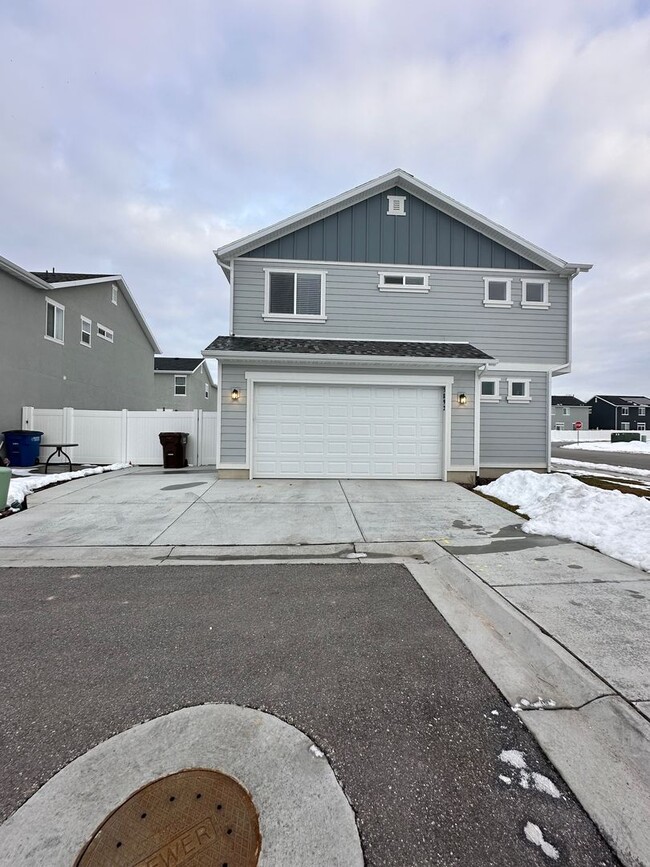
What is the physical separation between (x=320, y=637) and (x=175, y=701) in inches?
41.8

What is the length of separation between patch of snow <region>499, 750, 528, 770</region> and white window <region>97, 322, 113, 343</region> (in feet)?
62.4

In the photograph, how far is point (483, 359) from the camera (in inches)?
374

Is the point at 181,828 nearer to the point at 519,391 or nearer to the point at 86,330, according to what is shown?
the point at 519,391

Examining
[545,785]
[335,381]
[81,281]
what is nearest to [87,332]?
[81,281]

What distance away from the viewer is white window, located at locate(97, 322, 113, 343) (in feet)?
54.2

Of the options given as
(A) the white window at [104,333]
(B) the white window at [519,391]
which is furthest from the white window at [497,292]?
(A) the white window at [104,333]

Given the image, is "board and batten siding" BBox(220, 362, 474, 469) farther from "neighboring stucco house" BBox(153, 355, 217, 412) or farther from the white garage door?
"neighboring stucco house" BBox(153, 355, 217, 412)

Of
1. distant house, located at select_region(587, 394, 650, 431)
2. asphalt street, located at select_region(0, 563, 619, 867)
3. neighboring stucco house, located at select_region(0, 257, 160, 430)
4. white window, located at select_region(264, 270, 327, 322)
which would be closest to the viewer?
asphalt street, located at select_region(0, 563, 619, 867)

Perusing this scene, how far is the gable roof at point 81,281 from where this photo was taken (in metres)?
13.5

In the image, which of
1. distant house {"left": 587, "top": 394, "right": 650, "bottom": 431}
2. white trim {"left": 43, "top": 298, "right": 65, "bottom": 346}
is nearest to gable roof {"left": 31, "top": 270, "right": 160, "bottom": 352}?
white trim {"left": 43, "top": 298, "right": 65, "bottom": 346}

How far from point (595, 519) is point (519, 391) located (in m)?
6.45

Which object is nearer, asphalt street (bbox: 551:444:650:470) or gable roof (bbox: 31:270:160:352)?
gable roof (bbox: 31:270:160:352)

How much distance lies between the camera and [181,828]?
1.47 meters

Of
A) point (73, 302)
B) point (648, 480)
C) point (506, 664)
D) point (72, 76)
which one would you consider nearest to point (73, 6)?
point (72, 76)
